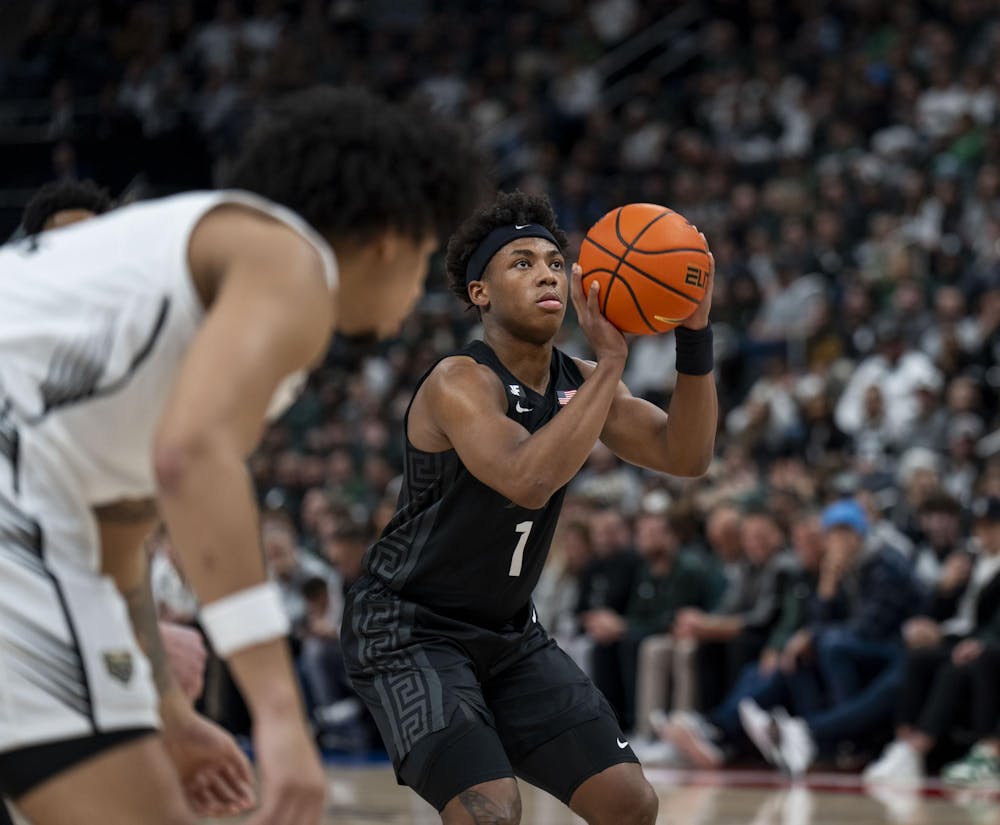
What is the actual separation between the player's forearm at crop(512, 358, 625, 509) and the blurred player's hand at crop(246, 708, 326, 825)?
1951 millimetres

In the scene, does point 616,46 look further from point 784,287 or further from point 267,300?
point 267,300

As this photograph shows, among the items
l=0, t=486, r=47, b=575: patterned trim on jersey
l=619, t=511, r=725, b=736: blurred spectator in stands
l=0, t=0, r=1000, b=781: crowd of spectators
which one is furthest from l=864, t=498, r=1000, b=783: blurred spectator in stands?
l=0, t=486, r=47, b=575: patterned trim on jersey

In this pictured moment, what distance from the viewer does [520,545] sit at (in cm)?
445

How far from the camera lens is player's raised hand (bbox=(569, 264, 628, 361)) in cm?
428

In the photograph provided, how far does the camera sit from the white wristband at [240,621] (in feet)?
7.16

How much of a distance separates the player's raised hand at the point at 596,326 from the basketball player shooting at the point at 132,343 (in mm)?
1790

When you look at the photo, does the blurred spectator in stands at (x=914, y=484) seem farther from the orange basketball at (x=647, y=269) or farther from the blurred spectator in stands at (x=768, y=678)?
the orange basketball at (x=647, y=269)

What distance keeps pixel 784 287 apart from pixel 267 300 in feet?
42.7

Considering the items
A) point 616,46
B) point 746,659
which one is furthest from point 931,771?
point 616,46

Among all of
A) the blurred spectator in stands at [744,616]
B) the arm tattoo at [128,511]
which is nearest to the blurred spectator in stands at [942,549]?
the blurred spectator in stands at [744,616]

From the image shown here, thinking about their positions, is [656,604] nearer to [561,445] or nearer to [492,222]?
[492,222]

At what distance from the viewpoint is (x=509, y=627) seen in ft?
14.8

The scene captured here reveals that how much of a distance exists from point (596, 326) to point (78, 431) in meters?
2.14

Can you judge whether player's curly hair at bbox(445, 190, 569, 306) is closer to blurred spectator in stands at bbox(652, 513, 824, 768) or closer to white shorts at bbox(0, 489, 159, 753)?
white shorts at bbox(0, 489, 159, 753)
